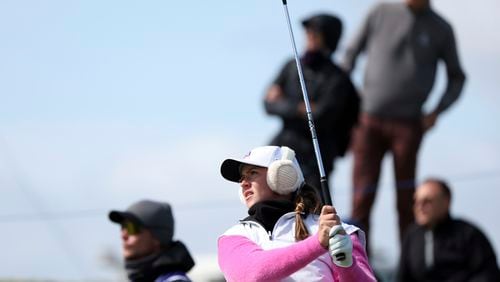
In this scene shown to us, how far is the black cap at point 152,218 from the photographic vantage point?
9984 mm

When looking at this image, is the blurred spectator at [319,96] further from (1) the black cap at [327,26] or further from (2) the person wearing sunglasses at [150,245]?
(2) the person wearing sunglasses at [150,245]

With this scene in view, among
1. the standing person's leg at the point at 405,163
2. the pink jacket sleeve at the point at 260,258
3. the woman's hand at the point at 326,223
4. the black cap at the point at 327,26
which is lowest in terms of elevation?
the standing person's leg at the point at 405,163

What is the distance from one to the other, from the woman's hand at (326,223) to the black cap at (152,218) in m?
2.82

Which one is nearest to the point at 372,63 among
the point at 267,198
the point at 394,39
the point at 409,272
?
the point at 394,39

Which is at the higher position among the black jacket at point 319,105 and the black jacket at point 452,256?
A: the black jacket at point 319,105

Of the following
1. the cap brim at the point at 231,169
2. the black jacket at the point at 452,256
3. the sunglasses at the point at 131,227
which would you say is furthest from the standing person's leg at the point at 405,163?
the cap brim at the point at 231,169

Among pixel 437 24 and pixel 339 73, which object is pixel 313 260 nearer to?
pixel 339 73

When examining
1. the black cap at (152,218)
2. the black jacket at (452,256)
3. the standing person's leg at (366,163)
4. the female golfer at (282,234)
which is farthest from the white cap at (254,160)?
the standing person's leg at (366,163)

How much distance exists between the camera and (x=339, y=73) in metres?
13.6

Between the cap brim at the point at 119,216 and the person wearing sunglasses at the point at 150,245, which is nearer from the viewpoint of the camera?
the person wearing sunglasses at the point at 150,245

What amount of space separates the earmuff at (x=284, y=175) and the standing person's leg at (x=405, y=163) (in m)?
6.35

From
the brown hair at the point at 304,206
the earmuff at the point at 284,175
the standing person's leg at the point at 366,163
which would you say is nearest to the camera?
the brown hair at the point at 304,206

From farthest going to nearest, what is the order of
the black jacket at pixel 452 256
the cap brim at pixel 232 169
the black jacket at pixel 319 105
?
the black jacket at pixel 319 105 → the black jacket at pixel 452 256 → the cap brim at pixel 232 169

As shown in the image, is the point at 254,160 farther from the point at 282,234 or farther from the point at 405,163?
the point at 405,163
